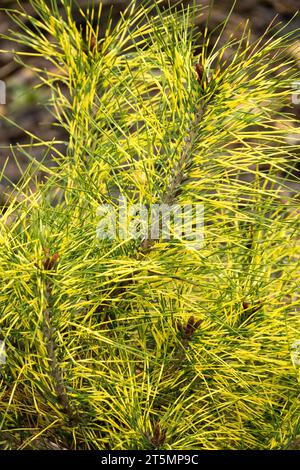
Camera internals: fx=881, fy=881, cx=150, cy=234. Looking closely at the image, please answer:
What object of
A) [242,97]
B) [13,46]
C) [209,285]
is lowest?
[209,285]

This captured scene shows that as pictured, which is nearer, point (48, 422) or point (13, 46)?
point (48, 422)

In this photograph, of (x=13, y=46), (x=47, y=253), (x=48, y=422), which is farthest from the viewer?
(x=13, y=46)

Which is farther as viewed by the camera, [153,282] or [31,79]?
[31,79]

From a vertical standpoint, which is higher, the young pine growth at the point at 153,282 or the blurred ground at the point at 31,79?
the blurred ground at the point at 31,79

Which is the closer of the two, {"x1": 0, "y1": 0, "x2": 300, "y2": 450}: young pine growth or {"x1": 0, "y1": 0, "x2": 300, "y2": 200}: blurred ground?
{"x1": 0, "y1": 0, "x2": 300, "y2": 450}: young pine growth

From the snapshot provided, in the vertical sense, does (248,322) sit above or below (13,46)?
below

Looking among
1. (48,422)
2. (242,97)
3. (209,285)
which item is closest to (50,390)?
(48,422)

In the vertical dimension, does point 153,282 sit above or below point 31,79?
below

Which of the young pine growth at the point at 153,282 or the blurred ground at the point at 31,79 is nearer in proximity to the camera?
the young pine growth at the point at 153,282

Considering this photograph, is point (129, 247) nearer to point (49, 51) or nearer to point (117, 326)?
point (117, 326)

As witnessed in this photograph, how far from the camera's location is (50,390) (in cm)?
67

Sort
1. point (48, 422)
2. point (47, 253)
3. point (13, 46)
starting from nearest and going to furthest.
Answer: point (47, 253)
point (48, 422)
point (13, 46)

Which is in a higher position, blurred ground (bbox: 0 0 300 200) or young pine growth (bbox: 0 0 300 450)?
blurred ground (bbox: 0 0 300 200)

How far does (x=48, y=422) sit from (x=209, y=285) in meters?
0.17
